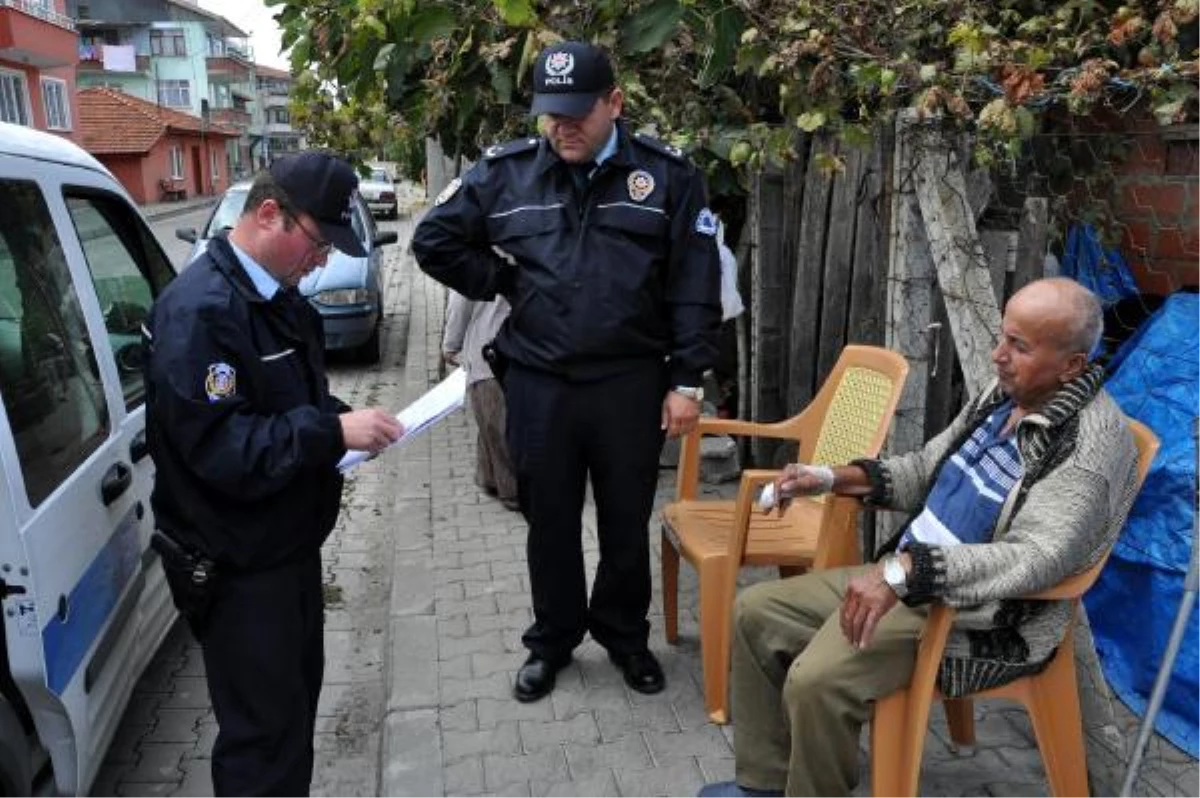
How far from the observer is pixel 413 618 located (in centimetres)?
393

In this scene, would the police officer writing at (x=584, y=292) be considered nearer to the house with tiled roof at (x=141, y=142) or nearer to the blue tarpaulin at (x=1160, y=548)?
the blue tarpaulin at (x=1160, y=548)

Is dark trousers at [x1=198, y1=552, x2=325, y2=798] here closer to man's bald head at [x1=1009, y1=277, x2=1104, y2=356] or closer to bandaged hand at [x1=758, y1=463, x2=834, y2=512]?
bandaged hand at [x1=758, y1=463, x2=834, y2=512]

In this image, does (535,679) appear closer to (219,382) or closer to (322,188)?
(219,382)

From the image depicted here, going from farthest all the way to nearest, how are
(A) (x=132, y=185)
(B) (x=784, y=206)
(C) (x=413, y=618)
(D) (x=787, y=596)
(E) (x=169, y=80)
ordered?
(E) (x=169, y=80) → (A) (x=132, y=185) → (B) (x=784, y=206) → (C) (x=413, y=618) → (D) (x=787, y=596)

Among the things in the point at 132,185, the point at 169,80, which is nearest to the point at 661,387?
the point at 132,185

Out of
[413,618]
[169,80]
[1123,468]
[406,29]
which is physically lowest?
[413,618]

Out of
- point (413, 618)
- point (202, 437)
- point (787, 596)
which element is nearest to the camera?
point (202, 437)

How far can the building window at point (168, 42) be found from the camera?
189 ft

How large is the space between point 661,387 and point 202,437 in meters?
1.49

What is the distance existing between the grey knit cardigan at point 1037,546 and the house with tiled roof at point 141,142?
118 ft

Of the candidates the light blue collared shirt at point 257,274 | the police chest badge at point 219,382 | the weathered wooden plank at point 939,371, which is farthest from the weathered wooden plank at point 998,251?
the police chest badge at point 219,382

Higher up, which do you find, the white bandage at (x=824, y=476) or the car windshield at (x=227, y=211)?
the car windshield at (x=227, y=211)

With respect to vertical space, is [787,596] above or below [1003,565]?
below

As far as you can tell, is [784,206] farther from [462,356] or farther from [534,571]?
[534,571]
